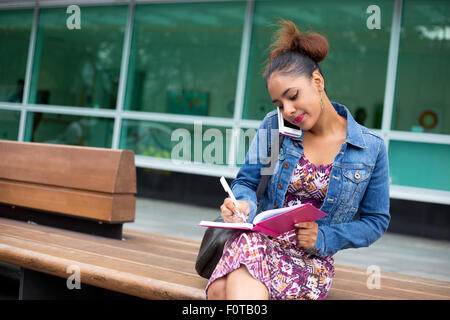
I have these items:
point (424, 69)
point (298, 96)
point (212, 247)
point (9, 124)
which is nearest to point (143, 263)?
point (212, 247)

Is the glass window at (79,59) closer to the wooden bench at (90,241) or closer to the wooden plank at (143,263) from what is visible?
the wooden bench at (90,241)

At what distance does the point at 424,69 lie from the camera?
8.21 meters

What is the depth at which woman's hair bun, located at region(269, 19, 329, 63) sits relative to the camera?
2223 millimetres

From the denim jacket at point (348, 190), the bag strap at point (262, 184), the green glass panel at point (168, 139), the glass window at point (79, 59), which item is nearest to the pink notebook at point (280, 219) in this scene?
the denim jacket at point (348, 190)

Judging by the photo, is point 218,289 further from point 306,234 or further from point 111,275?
point 111,275

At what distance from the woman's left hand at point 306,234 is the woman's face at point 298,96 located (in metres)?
0.43

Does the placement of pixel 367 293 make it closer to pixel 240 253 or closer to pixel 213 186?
pixel 240 253

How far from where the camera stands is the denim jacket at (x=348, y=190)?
2184 mm

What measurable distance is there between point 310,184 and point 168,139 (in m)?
7.24

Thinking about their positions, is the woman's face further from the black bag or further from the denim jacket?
the black bag

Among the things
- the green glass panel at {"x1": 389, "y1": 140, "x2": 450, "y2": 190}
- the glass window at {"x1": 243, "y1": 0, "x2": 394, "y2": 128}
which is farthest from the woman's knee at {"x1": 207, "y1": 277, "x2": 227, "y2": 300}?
the green glass panel at {"x1": 389, "y1": 140, "x2": 450, "y2": 190}

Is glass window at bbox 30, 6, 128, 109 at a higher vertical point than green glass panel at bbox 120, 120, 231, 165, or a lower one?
higher

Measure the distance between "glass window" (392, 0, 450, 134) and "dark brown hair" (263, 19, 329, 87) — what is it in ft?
18.6

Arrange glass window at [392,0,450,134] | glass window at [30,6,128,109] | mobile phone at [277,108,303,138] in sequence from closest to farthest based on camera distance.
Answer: mobile phone at [277,108,303,138]
glass window at [392,0,450,134]
glass window at [30,6,128,109]
